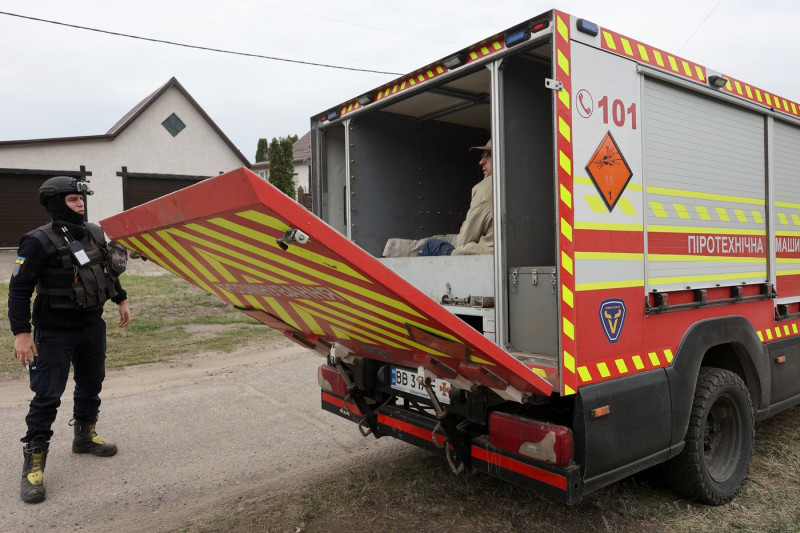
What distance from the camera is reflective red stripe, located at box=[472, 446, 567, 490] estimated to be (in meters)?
2.64

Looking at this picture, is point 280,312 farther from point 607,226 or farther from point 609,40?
point 609,40

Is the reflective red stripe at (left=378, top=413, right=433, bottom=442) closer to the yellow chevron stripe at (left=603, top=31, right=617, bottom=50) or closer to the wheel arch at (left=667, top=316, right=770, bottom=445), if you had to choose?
the wheel arch at (left=667, top=316, right=770, bottom=445)

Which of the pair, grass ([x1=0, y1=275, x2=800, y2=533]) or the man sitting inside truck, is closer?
grass ([x1=0, y1=275, x2=800, y2=533])

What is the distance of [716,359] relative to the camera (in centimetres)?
374

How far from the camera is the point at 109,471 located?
165 inches

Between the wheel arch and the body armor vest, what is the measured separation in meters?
3.81

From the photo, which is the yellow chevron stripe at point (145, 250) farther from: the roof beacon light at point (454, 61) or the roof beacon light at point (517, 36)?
the roof beacon light at point (517, 36)

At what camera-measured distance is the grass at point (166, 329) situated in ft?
26.1

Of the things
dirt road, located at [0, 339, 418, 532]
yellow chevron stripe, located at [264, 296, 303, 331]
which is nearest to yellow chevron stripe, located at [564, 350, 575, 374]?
yellow chevron stripe, located at [264, 296, 303, 331]

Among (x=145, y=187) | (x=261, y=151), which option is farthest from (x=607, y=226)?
(x=261, y=151)

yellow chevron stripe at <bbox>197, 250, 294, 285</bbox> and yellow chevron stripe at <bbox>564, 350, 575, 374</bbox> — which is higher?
yellow chevron stripe at <bbox>197, 250, 294, 285</bbox>

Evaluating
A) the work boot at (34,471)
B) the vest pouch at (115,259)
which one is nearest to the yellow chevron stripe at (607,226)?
the vest pouch at (115,259)

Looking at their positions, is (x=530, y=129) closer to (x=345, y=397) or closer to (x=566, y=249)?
(x=566, y=249)

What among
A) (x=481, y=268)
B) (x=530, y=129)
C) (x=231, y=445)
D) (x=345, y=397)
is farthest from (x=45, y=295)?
(x=530, y=129)
